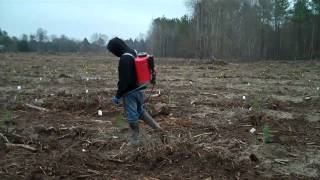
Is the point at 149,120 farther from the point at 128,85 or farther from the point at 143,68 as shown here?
the point at 143,68

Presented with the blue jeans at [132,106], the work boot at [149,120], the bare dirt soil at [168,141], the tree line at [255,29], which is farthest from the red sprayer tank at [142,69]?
the tree line at [255,29]

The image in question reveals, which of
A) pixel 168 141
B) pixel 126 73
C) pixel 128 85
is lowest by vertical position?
pixel 168 141

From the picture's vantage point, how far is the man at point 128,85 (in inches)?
246

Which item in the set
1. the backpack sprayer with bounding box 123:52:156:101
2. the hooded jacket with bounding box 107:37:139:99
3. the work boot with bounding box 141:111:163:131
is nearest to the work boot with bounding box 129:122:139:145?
the work boot with bounding box 141:111:163:131

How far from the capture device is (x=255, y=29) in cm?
5828

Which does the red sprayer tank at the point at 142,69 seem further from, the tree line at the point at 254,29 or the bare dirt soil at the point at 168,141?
the tree line at the point at 254,29

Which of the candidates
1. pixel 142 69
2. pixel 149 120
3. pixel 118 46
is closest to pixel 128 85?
pixel 142 69

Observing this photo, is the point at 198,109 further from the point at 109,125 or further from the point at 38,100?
the point at 38,100

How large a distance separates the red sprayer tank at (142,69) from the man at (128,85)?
86 mm

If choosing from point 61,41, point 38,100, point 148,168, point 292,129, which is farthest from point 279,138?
point 61,41

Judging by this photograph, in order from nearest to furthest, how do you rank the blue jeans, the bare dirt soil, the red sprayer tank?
the bare dirt soil, the red sprayer tank, the blue jeans

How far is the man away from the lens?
6.24m

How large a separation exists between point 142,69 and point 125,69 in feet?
0.84

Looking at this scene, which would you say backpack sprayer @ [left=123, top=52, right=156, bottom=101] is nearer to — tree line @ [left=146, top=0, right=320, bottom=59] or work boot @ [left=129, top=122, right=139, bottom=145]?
work boot @ [left=129, top=122, right=139, bottom=145]
